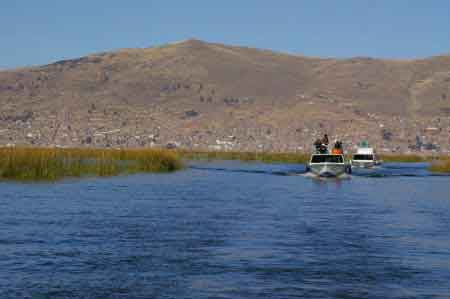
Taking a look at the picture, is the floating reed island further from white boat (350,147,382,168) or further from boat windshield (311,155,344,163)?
white boat (350,147,382,168)

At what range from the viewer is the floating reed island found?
46.7 meters

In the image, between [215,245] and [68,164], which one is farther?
[68,164]

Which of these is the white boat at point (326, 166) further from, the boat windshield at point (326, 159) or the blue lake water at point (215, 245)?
the blue lake water at point (215, 245)

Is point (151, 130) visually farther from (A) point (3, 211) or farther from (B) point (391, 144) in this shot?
(A) point (3, 211)

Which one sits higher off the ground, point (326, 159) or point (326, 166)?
point (326, 159)

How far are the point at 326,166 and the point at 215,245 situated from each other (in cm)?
4142

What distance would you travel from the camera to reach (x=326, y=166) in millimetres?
65062

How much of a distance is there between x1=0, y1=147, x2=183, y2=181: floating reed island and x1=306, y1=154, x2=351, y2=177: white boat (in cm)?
978

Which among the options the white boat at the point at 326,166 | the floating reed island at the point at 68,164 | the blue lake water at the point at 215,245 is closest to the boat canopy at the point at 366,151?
the white boat at the point at 326,166

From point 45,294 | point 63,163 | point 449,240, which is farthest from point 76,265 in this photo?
point 63,163

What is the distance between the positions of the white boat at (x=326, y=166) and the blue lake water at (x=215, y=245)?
22045 mm

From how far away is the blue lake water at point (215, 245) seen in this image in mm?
18438

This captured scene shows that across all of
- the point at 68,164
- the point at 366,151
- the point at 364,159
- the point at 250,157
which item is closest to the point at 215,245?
the point at 68,164

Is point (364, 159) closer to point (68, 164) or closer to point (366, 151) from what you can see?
point (366, 151)
